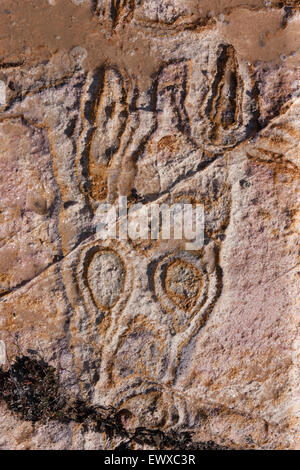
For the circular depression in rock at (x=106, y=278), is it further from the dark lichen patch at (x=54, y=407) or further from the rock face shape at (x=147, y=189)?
the dark lichen patch at (x=54, y=407)

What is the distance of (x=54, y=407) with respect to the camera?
346cm

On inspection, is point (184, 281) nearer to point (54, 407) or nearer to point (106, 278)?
point (106, 278)

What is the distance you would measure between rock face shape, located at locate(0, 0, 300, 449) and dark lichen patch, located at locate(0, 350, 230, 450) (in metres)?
0.07

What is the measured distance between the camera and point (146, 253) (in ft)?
11.1

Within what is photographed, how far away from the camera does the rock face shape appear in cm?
333

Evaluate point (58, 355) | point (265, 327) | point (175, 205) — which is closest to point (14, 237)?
point (58, 355)

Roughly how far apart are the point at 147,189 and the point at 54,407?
77.6 inches

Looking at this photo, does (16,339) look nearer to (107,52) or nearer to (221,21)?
(107,52)

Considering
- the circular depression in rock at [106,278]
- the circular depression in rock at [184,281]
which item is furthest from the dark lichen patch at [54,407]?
the circular depression in rock at [184,281]

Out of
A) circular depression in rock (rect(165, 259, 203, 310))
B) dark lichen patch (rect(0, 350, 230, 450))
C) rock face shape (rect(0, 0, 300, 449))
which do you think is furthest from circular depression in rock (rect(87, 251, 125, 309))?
dark lichen patch (rect(0, 350, 230, 450))

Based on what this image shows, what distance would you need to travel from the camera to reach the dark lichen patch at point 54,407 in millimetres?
3426

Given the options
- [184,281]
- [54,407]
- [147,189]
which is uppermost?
[147,189]

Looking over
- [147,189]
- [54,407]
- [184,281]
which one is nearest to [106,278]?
[184,281]
